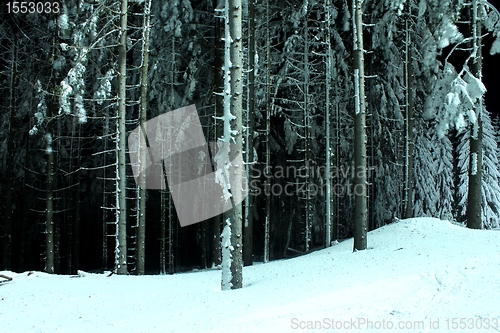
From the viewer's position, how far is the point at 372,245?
13.1m

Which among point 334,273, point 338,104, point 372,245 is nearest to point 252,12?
point 338,104

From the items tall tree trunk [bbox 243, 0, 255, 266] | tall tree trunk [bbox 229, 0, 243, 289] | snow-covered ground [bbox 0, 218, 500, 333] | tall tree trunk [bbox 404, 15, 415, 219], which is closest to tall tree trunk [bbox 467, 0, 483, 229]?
tall tree trunk [bbox 404, 15, 415, 219]

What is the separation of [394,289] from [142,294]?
525 centimetres

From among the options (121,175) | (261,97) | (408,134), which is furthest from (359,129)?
(261,97)

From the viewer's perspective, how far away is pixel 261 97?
19422 millimetres

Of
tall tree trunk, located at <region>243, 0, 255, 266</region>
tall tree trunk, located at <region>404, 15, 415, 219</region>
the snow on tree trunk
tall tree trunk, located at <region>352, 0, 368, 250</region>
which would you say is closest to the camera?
the snow on tree trunk

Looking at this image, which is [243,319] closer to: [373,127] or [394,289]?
[394,289]

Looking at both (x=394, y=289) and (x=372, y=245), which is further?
(x=372, y=245)

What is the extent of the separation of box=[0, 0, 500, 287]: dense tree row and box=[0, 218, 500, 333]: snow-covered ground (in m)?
1.94

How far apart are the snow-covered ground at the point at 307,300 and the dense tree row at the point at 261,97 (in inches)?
76.3

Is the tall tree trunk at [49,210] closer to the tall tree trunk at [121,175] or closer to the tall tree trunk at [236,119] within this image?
the tall tree trunk at [121,175]

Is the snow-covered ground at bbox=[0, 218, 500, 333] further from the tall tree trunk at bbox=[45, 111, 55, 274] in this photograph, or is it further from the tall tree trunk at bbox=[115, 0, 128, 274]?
the tall tree trunk at bbox=[45, 111, 55, 274]

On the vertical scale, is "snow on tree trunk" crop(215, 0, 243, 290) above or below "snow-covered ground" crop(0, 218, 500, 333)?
above

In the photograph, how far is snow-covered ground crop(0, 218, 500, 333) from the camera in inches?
211
